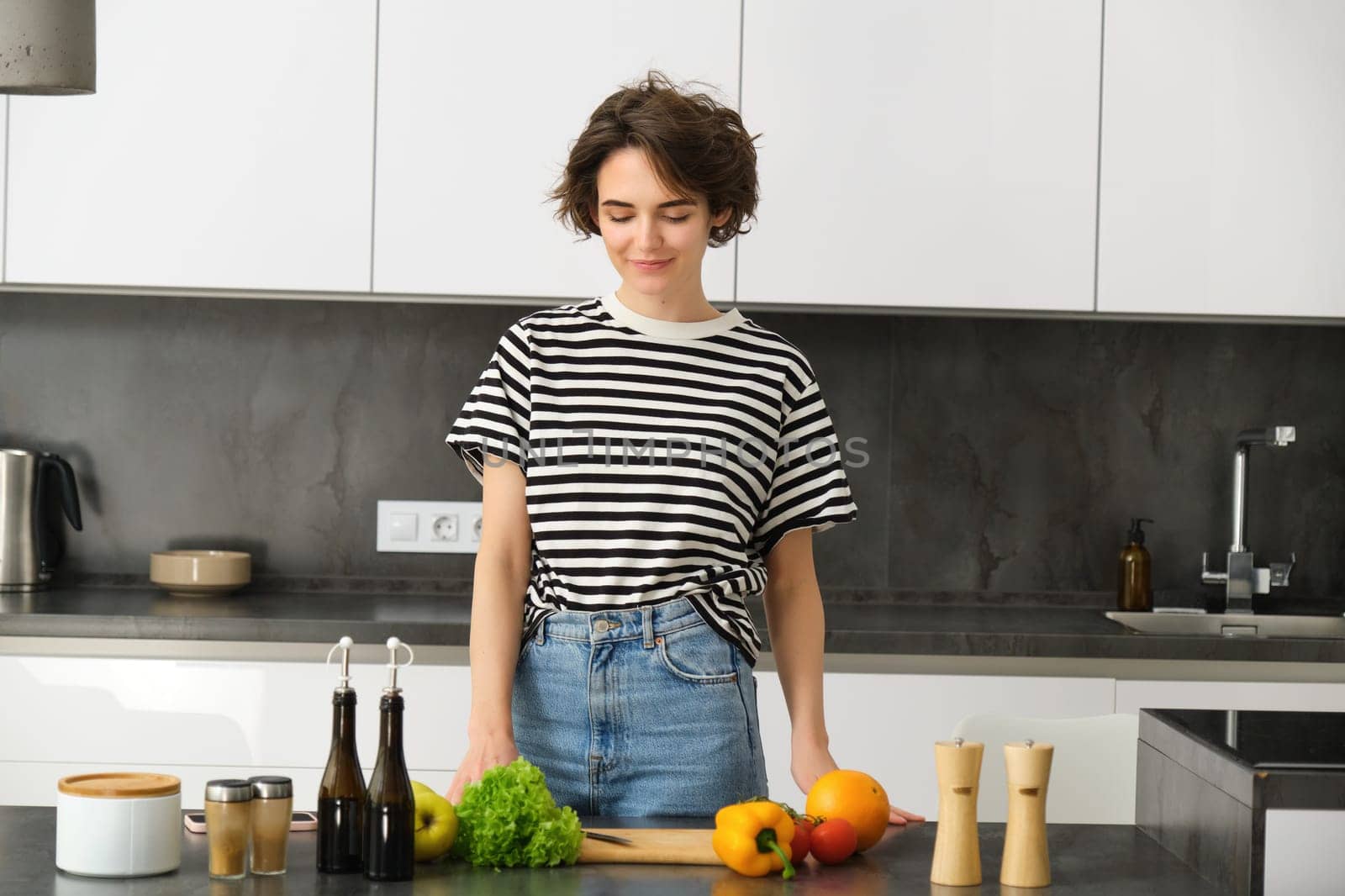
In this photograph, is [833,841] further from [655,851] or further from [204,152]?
[204,152]

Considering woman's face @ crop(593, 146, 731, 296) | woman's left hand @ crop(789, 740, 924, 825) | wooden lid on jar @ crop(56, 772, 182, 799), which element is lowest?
woman's left hand @ crop(789, 740, 924, 825)

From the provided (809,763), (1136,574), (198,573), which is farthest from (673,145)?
(1136,574)

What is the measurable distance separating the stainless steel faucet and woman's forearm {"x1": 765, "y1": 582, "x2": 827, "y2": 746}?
4.98 ft

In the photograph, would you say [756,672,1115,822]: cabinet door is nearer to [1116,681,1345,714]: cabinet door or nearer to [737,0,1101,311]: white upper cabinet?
[1116,681,1345,714]: cabinet door

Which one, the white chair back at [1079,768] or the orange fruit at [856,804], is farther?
the white chair back at [1079,768]

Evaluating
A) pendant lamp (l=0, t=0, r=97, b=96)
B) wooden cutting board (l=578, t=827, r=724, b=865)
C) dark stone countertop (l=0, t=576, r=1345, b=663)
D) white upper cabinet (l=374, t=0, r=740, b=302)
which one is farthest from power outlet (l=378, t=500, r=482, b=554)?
pendant lamp (l=0, t=0, r=97, b=96)

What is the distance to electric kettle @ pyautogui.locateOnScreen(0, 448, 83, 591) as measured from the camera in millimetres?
2684

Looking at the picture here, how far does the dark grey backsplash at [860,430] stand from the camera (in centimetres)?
294

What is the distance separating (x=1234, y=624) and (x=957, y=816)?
184 centimetres

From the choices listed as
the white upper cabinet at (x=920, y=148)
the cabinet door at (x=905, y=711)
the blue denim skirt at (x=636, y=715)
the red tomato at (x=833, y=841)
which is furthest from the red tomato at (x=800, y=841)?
the white upper cabinet at (x=920, y=148)

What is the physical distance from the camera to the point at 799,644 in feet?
5.30

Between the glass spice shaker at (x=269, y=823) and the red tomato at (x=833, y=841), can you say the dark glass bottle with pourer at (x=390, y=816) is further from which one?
the red tomato at (x=833, y=841)

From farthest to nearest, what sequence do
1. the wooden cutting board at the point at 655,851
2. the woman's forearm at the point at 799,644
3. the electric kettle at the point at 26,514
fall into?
the electric kettle at the point at 26,514
the woman's forearm at the point at 799,644
the wooden cutting board at the point at 655,851

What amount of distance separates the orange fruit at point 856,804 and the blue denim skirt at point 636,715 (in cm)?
23
